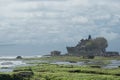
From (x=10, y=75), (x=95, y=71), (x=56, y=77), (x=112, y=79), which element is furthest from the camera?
(x=95, y=71)

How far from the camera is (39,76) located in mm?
89500

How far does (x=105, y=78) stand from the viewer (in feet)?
258

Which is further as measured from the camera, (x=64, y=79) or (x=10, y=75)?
(x=10, y=75)

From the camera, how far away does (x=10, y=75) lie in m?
89.4

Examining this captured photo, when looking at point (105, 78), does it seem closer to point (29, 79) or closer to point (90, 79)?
point (90, 79)

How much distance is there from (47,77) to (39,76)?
3.82m

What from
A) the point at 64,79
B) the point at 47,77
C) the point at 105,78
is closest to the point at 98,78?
the point at 105,78

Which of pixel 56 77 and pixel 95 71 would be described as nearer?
pixel 56 77

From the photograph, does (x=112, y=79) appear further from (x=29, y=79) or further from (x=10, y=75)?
(x=10, y=75)

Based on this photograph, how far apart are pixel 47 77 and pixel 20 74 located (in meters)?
8.23

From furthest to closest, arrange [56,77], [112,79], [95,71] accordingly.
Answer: [95,71] < [56,77] < [112,79]

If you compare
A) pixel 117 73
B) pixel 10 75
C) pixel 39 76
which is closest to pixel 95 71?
pixel 117 73

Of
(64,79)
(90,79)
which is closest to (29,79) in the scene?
(64,79)

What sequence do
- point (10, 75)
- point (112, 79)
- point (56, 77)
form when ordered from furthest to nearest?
point (10, 75)
point (56, 77)
point (112, 79)
